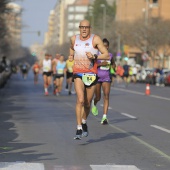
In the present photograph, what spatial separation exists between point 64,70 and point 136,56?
291 ft

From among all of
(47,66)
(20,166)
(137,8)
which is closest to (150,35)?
(137,8)

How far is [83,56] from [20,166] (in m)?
3.48

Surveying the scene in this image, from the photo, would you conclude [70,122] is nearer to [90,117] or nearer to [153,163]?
[90,117]

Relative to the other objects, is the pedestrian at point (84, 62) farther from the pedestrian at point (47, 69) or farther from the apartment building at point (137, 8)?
the apartment building at point (137, 8)

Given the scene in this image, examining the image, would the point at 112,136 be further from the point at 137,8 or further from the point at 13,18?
the point at 137,8

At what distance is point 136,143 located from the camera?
520 inches

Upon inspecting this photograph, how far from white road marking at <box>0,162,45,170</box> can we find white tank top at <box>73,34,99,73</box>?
3150mm

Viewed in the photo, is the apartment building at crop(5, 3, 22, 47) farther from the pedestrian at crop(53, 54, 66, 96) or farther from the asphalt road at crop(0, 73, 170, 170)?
the asphalt road at crop(0, 73, 170, 170)

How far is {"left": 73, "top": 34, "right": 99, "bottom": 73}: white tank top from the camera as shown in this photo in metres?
13.0

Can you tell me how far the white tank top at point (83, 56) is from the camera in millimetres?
12977

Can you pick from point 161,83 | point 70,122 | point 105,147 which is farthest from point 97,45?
point 161,83

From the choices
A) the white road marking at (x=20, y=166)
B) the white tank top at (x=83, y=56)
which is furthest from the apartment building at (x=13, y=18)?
the white road marking at (x=20, y=166)

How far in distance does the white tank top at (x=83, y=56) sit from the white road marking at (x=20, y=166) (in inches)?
124

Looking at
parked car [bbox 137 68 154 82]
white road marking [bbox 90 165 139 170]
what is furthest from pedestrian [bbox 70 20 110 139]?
parked car [bbox 137 68 154 82]
